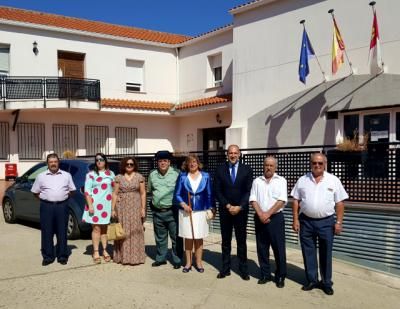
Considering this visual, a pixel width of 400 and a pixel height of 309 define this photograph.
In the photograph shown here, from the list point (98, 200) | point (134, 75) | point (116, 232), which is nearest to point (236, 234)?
point (116, 232)

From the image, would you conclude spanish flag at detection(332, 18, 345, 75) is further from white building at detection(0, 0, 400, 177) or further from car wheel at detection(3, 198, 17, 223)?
car wheel at detection(3, 198, 17, 223)

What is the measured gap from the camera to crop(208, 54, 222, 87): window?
1920 cm

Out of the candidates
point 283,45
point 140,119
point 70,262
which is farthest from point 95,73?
point 70,262

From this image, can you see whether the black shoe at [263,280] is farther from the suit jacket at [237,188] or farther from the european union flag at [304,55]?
the european union flag at [304,55]

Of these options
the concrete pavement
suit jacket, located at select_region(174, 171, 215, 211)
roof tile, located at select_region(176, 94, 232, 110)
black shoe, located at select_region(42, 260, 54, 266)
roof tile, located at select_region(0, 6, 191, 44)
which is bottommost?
the concrete pavement

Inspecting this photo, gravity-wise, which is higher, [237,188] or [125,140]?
[125,140]

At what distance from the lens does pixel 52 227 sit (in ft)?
21.9

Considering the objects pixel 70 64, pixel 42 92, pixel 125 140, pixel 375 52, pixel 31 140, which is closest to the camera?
pixel 375 52

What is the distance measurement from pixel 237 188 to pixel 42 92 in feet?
44.8

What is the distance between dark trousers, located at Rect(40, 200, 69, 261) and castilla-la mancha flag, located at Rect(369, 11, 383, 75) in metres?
8.16

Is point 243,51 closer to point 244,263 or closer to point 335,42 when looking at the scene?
point 335,42

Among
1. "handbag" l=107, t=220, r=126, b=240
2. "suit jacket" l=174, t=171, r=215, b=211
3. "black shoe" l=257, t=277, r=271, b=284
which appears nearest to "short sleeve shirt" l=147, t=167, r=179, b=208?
"suit jacket" l=174, t=171, r=215, b=211

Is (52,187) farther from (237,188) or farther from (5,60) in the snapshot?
(5,60)

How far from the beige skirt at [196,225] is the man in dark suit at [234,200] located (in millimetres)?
292
